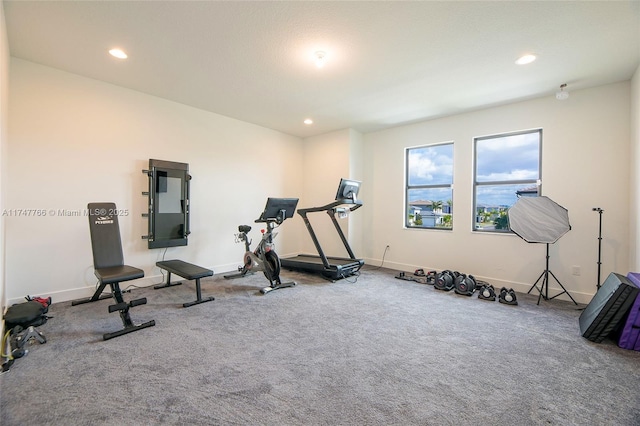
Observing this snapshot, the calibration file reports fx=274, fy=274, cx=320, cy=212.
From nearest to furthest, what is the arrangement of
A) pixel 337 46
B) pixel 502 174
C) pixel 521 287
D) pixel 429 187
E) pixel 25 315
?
pixel 25 315 → pixel 337 46 → pixel 521 287 → pixel 502 174 → pixel 429 187

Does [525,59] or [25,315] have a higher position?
[525,59]

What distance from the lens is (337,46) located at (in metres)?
2.85

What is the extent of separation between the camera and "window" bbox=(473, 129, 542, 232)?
4.22m

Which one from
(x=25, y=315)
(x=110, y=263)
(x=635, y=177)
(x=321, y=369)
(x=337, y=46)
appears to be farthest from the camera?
(x=635, y=177)

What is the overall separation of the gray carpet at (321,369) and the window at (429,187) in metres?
2.23

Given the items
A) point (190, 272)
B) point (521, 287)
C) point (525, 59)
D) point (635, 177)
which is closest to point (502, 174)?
point (635, 177)

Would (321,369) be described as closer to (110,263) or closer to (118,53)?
(110,263)

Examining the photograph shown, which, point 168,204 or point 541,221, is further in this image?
point 168,204

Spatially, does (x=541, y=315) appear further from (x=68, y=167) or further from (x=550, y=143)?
(x=68, y=167)

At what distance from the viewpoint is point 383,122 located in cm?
539

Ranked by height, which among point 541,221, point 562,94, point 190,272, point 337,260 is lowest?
point 337,260

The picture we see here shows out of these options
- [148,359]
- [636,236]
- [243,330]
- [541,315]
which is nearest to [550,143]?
[636,236]

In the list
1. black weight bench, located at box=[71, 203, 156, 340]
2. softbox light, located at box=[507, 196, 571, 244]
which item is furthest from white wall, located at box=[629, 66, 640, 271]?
black weight bench, located at box=[71, 203, 156, 340]

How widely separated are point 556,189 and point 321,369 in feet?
13.7
